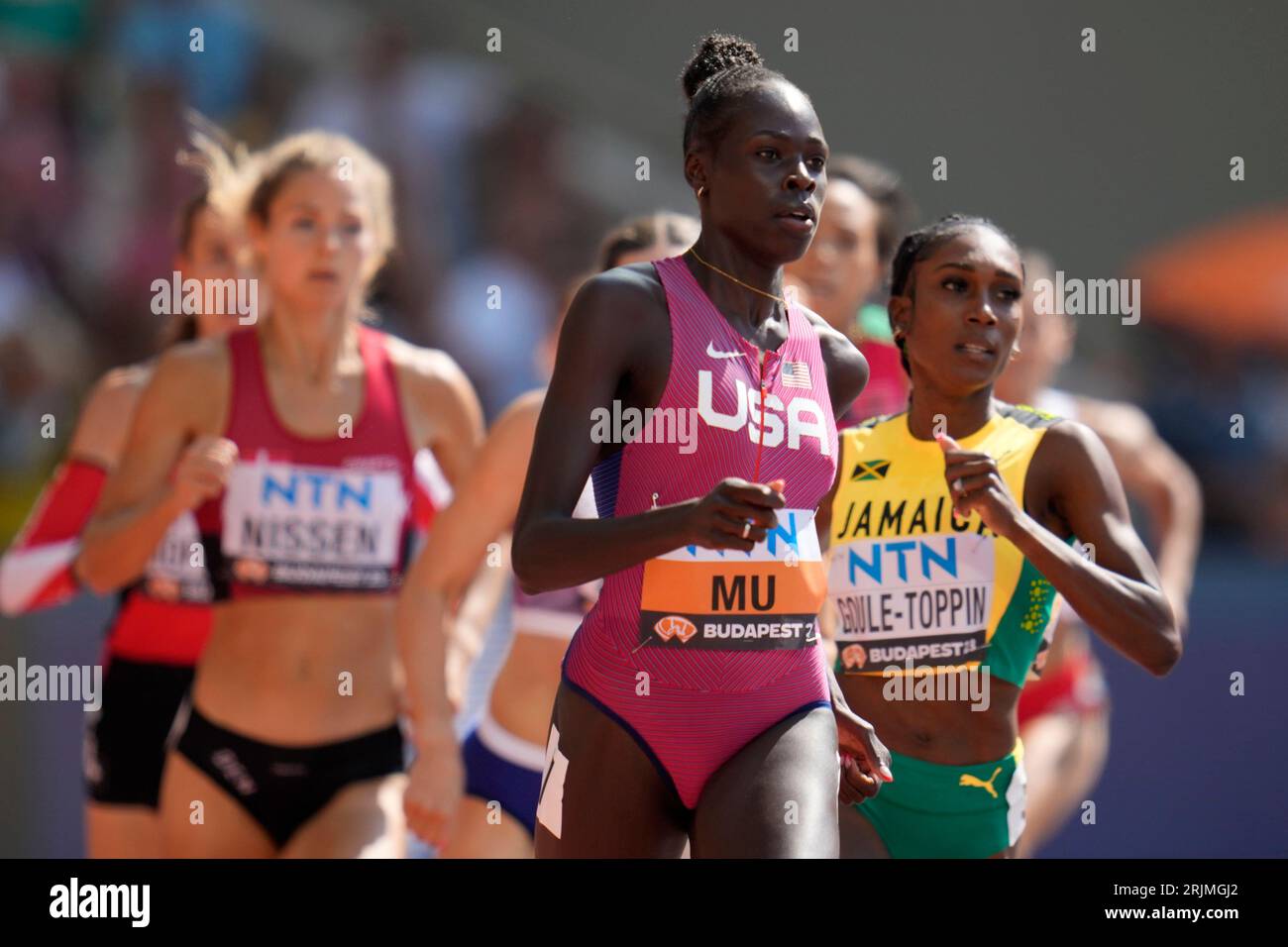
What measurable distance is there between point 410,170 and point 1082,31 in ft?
12.4

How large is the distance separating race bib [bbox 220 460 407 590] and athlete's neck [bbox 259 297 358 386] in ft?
0.95

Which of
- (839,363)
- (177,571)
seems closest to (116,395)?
(177,571)

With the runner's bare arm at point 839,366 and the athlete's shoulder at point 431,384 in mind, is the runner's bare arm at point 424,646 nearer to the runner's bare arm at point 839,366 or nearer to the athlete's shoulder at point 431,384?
the athlete's shoulder at point 431,384

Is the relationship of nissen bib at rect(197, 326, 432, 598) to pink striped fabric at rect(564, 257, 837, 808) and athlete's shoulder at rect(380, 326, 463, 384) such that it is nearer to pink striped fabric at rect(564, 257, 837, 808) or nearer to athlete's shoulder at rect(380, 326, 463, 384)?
athlete's shoulder at rect(380, 326, 463, 384)

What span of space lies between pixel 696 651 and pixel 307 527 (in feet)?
6.08

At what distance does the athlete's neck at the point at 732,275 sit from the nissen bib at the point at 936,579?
696 millimetres

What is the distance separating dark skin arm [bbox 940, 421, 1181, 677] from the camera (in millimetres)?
3145

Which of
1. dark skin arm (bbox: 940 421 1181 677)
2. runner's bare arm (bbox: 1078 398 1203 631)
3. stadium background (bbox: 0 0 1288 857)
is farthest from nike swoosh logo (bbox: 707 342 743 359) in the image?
stadium background (bbox: 0 0 1288 857)

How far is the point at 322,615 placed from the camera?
14.9 ft

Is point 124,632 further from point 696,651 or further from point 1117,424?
point 1117,424

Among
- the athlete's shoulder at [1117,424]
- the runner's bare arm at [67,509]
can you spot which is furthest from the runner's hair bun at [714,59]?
the athlete's shoulder at [1117,424]

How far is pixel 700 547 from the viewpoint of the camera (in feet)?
9.48
